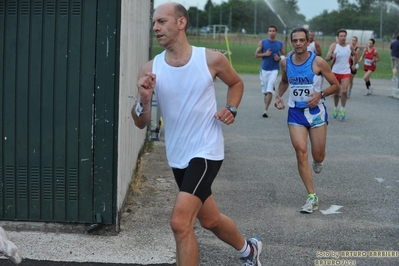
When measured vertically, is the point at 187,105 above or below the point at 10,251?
above

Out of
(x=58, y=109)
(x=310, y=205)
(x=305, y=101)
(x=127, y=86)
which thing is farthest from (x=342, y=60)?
(x=58, y=109)

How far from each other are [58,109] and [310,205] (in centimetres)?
290

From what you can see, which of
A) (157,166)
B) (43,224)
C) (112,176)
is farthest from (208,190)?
(157,166)

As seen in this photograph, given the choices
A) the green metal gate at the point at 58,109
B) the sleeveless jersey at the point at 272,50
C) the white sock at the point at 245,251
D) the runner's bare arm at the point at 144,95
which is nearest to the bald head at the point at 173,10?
the runner's bare arm at the point at 144,95

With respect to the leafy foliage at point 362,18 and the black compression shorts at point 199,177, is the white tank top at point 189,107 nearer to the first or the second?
the black compression shorts at point 199,177

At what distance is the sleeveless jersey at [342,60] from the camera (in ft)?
55.5

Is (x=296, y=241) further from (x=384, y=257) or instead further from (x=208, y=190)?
(x=208, y=190)

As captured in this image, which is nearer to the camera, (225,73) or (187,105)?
(187,105)

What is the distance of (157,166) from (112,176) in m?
3.58

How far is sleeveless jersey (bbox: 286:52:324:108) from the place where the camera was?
8.14 m

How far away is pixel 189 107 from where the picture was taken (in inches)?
203

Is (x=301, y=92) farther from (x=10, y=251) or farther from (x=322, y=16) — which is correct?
(x=322, y=16)

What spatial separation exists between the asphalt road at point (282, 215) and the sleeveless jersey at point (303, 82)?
3.85ft

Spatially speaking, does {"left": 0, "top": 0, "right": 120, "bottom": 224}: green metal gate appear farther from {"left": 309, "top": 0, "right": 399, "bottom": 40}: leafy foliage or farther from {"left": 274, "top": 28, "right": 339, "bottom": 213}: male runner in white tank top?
{"left": 309, "top": 0, "right": 399, "bottom": 40}: leafy foliage
